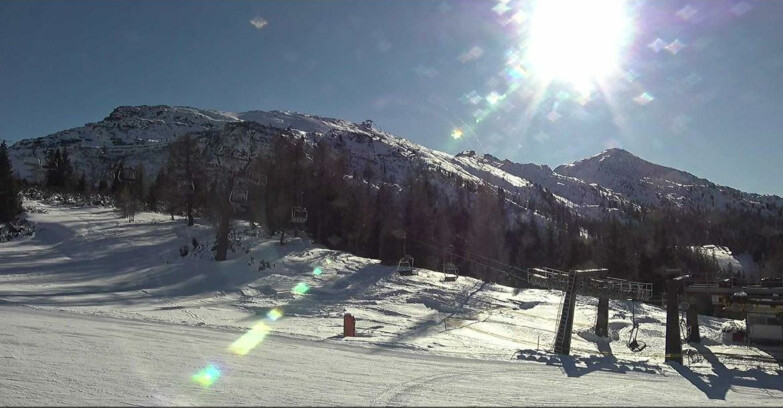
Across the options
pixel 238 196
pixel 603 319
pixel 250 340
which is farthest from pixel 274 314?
pixel 603 319

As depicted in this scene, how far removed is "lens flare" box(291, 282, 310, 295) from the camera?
3103 centimetres

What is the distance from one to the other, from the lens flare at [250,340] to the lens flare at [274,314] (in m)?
1.68

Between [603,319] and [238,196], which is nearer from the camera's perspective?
[603,319]

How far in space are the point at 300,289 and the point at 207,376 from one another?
20.4 metres

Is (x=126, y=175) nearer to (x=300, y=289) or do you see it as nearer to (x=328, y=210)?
(x=328, y=210)

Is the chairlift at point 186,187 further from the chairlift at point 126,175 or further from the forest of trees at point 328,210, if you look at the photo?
the chairlift at point 126,175

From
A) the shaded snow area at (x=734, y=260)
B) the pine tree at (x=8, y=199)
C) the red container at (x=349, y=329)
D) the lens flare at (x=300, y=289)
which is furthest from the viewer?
the shaded snow area at (x=734, y=260)

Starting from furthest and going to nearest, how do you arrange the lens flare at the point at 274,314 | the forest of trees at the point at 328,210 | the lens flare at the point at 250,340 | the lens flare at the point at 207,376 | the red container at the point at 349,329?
the forest of trees at the point at 328,210 → the lens flare at the point at 274,314 → the red container at the point at 349,329 → the lens flare at the point at 250,340 → the lens flare at the point at 207,376

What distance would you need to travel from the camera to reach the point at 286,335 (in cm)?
2014

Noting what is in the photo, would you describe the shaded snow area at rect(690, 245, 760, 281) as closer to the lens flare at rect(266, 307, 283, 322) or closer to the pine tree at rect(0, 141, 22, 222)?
the lens flare at rect(266, 307, 283, 322)

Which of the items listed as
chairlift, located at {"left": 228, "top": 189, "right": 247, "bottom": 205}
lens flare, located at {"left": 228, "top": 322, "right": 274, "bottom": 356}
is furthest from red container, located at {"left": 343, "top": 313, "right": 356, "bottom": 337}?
chairlift, located at {"left": 228, "top": 189, "right": 247, "bottom": 205}

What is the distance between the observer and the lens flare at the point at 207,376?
35.3 ft

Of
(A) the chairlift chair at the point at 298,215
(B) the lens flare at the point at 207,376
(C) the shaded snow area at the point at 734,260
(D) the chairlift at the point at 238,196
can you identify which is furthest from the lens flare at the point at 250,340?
(C) the shaded snow area at the point at 734,260

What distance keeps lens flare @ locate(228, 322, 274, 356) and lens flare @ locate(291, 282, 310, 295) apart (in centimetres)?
Answer: 815
